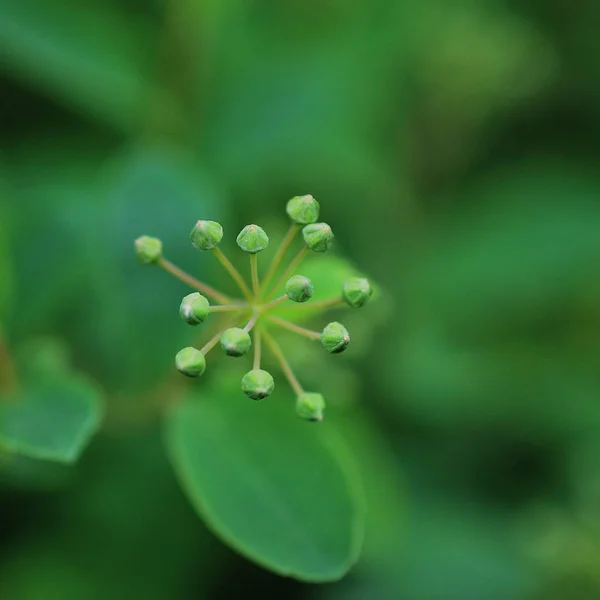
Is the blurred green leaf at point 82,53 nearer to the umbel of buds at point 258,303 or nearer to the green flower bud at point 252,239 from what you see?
the umbel of buds at point 258,303

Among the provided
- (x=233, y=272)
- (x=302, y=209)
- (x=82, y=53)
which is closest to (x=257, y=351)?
(x=233, y=272)

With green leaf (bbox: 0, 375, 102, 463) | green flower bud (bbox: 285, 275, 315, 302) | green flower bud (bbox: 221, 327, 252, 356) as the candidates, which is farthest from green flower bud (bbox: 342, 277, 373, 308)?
green leaf (bbox: 0, 375, 102, 463)

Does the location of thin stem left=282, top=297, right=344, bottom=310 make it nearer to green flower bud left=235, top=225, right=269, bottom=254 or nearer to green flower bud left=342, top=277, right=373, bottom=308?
green flower bud left=342, top=277, right=373, bottom=308

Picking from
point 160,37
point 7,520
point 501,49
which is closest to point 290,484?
point 7,520

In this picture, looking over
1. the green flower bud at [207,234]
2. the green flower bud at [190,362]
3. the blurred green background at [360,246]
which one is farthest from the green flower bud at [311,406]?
the blurred green background at [360,246]

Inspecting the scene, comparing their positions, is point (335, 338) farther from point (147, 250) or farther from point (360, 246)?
point (360, 246)

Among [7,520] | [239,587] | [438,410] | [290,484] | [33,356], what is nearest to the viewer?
[290,484]

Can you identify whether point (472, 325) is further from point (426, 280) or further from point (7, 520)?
point (7, 520)
